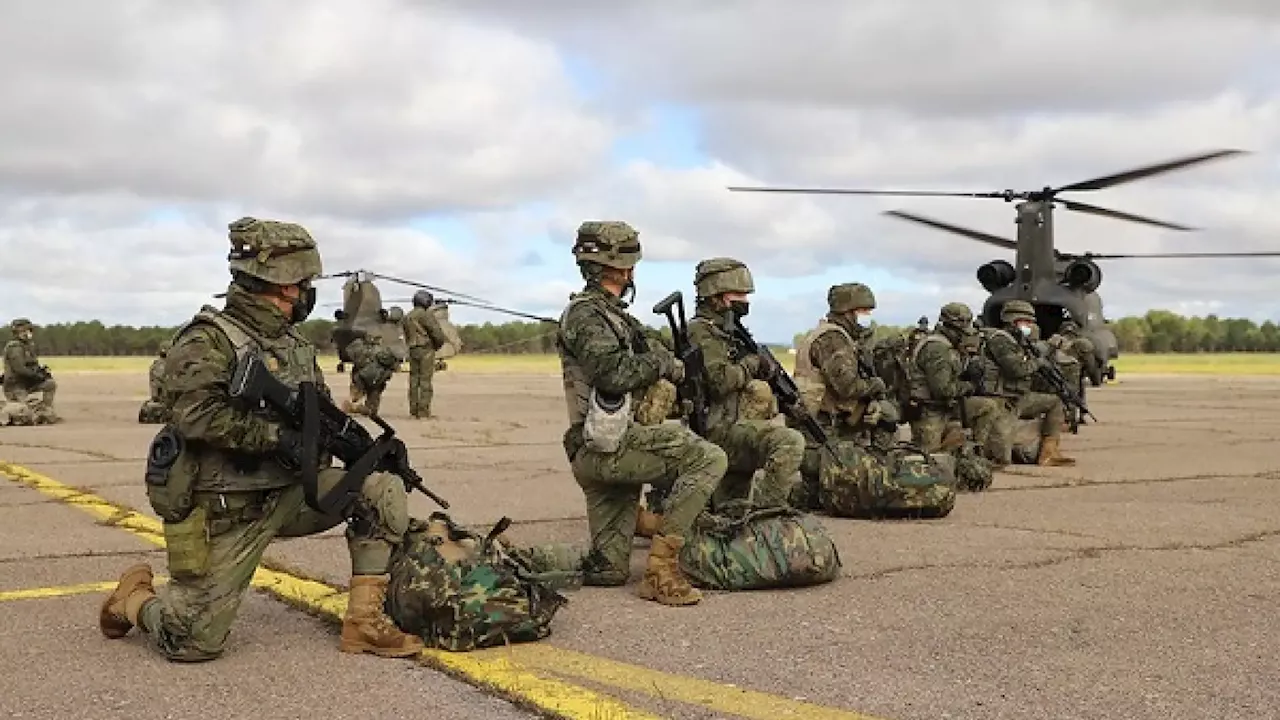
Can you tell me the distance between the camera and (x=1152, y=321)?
3310 inches

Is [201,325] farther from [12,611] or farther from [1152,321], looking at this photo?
[1152,321]

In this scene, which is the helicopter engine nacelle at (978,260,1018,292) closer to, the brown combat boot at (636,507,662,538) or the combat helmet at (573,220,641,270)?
the brown combat boot at (636,507,662,538)

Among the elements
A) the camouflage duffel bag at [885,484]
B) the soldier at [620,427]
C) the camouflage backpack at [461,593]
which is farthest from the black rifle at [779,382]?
the camouflage backpack at [461,593]

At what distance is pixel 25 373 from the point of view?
17172mm

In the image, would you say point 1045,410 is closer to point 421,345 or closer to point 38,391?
point 421,345

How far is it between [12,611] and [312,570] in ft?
4.67

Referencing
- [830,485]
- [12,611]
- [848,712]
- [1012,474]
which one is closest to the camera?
[848,712]

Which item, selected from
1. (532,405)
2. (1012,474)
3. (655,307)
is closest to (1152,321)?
(532,405)

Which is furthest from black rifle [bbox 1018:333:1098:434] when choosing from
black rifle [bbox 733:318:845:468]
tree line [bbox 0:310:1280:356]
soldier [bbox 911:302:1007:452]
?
tree line [bbox 0:310:1280:356]

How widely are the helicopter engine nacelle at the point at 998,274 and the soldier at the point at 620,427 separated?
15937 millimetres

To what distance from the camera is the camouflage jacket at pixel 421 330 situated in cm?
1812

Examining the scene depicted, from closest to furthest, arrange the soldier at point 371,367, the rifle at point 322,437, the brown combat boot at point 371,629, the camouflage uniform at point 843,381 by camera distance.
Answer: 1. the rifle at point 322,437
2. the brown combat boot at point 371,629
3. the camouflage uniform at point 843,381
4. the soldier at point 371,367

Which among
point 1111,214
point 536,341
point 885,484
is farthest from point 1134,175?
point 536,341

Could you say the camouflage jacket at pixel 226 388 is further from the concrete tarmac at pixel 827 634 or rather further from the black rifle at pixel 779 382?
the black rifle at pixel 779 382
